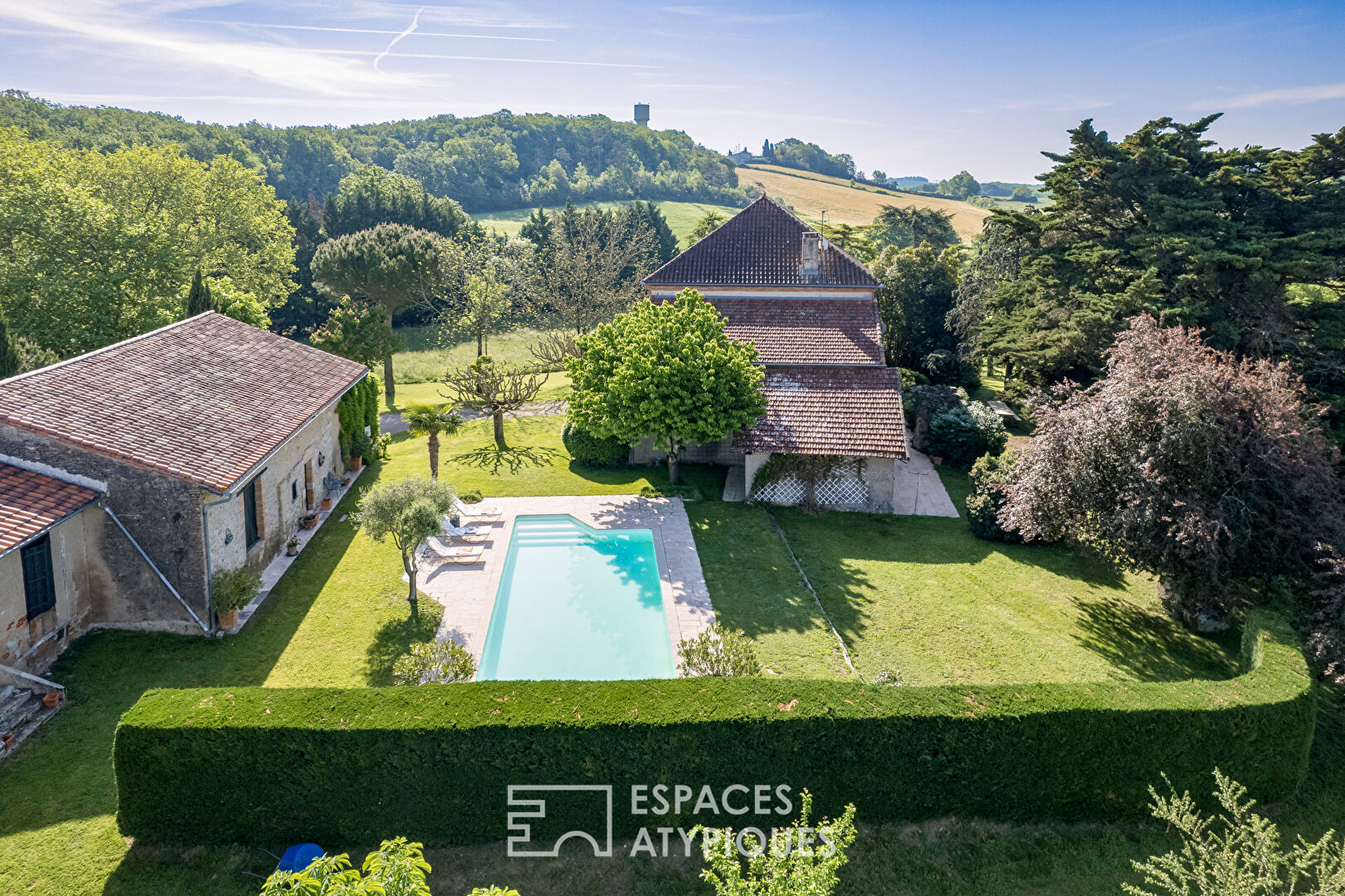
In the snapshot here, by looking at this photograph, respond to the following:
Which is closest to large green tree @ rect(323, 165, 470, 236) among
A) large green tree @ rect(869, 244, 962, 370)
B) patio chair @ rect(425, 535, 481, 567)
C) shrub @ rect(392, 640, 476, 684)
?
large green tree @ rect(869, 244, 962, 370)

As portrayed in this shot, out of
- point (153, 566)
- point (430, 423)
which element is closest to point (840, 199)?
point (430, 423)

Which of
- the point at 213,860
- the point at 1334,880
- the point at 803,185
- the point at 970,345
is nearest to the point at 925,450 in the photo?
the point at 970,345

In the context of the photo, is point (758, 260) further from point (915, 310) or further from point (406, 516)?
point (406, 516)

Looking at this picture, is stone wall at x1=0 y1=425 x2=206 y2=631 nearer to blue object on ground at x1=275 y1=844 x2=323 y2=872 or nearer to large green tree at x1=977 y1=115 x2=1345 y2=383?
blue object on ground at x1=275 y1=844 x2=323 y2=872

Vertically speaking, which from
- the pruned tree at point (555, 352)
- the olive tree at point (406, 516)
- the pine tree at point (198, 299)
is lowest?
the olive tree at point (406, 516)

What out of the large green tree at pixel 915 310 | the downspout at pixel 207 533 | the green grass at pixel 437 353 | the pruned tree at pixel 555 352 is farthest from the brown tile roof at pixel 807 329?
the green grass at pixel 437 353

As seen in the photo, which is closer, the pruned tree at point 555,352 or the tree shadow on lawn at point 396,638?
the tree shadow on lawn at point 396,638

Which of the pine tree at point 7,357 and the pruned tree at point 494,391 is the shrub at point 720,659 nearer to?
the pruned tree at point 494,391
